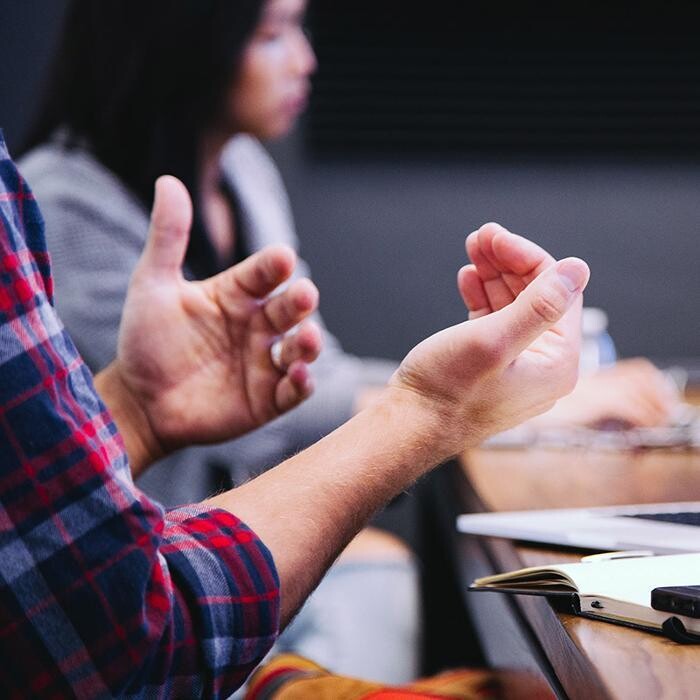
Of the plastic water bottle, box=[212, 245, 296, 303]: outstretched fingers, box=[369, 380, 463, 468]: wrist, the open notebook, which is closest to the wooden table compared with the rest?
the open notebook

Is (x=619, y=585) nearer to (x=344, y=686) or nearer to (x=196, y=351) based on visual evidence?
(x=344, y=686)

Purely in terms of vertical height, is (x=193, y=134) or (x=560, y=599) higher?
(x=193, y=134)

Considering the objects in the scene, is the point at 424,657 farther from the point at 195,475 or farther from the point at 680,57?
the point at 680,57

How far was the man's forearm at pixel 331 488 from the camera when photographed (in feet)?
2.57

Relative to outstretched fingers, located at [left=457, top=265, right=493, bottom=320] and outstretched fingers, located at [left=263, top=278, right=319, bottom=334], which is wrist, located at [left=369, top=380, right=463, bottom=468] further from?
outstretched fingers, located at [left=263, top=278, right=319, bottom=334]

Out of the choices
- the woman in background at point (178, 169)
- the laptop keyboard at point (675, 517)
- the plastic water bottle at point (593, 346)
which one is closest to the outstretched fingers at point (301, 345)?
the laptop keyboard at point (675, 517)

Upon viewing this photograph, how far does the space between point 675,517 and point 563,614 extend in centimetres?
31

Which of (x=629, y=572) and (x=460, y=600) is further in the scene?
(x=460, y=600)

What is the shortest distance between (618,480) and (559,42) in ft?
6.40

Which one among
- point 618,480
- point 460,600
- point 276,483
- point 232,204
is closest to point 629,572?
point 276,483

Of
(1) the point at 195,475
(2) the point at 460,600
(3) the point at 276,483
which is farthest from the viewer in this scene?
(2) the point at 460,600

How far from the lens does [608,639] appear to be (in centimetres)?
66

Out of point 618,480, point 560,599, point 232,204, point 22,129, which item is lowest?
point 618,480

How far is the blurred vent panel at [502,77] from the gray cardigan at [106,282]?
4.21ft
